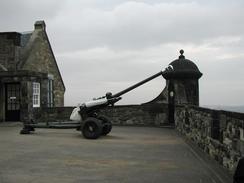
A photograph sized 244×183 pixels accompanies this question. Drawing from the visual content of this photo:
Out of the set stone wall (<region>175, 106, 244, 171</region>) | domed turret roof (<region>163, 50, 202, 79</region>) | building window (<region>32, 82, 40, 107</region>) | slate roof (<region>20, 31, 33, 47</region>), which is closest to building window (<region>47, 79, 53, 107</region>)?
building window (<region>32, 82, 40, 107</region>)

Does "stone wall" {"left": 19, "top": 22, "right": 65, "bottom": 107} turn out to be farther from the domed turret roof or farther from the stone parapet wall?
the domed turret roof

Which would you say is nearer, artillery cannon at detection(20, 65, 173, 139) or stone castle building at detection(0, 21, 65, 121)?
artillery cannon at detection(20, 65, 173, 139)

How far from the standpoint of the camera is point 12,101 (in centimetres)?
2484

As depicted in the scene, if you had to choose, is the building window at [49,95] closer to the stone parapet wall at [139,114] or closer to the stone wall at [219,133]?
the stone parapet wall at [139,114]

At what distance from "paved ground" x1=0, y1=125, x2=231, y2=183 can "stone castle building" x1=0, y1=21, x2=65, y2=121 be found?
10186mm

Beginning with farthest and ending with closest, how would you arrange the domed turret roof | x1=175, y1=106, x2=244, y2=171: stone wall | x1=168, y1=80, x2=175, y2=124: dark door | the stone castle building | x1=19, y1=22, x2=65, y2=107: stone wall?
x1=19, y1=22, x2=65, y2=107: stone wall → the stone castle building → x1=168, y1=80, x2=175, y2=124: dark door → the domed turret roof → x1=175, y1=106, x2=244, y2=171: stone wall

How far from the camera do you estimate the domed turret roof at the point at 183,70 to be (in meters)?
20.1

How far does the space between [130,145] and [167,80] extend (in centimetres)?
830

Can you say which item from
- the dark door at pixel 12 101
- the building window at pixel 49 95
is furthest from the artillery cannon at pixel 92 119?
the building window at pixel 49 95

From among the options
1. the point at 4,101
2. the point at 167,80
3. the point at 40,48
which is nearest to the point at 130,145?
the point at 167,80

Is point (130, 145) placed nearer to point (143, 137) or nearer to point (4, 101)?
point (143, 137)

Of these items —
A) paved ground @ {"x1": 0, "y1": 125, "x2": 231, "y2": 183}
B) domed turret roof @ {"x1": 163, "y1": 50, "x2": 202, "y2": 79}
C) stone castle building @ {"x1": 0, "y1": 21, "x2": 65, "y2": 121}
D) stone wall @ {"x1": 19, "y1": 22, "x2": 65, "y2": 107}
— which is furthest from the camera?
stone wall @ {"x1": 19, "y1": 22, "x2": 65, "y2": 107}

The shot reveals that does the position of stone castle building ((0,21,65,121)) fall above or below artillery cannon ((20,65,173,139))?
above

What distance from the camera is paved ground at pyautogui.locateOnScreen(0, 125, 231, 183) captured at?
7.73 metres
